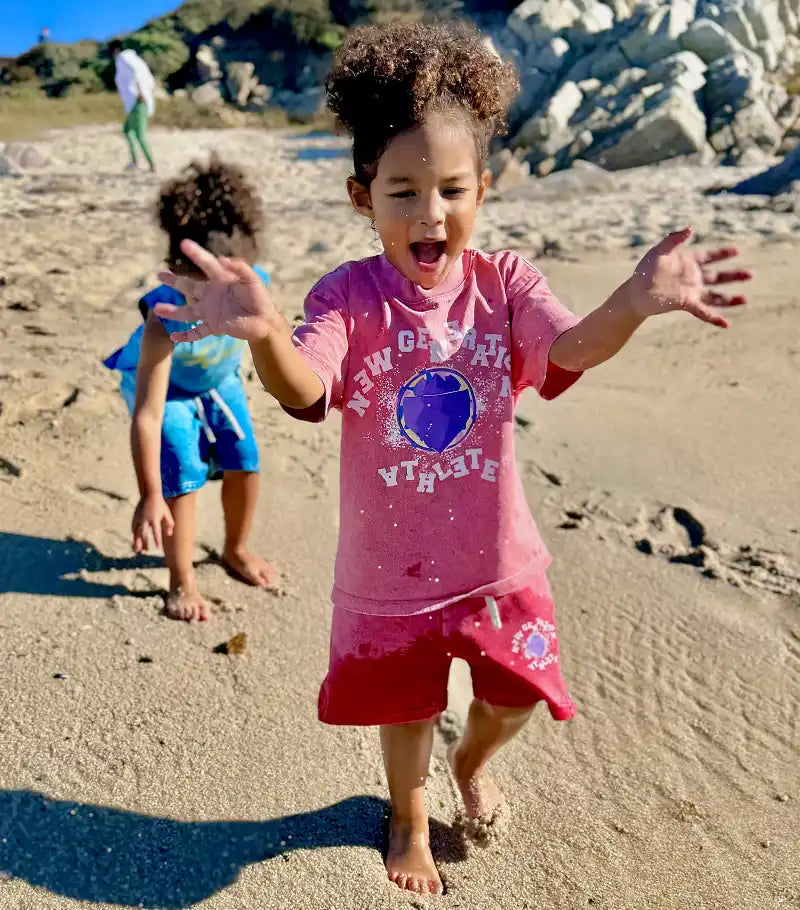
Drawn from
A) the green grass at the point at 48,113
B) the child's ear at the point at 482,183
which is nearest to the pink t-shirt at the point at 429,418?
the child's ear at the point at 482,183

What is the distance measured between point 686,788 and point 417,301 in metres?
1.28

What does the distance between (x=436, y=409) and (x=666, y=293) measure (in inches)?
17.3

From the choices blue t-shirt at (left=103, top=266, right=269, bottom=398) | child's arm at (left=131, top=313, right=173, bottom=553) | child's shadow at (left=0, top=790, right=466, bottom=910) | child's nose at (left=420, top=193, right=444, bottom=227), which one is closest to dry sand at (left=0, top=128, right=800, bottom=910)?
child's shadow at (left=0, top=790, right=466, bottom=910)

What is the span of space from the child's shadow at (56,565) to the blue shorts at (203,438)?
37 cm

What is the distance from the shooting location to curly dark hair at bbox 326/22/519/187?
4.96 ft

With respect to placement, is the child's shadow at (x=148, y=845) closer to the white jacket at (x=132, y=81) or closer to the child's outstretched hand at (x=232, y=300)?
the child's outstretched hand at (x=232, y=300)

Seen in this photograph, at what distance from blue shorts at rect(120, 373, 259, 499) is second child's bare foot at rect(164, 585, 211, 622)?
0.91 ft

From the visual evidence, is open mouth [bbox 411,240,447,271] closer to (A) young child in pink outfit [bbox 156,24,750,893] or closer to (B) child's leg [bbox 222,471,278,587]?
(A) young child in pink outfit [bbox 156,24,750,893]

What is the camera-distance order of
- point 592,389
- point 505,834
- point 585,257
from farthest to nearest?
1. point 585,257
2. point 592,389
3. point 505,834

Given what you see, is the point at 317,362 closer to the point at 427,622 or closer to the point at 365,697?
the point at 427,622

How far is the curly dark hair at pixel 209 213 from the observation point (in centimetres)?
263

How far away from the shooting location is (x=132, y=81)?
1166cm

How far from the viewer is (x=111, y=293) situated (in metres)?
5.80

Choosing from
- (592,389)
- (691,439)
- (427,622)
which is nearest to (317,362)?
(427,622)
